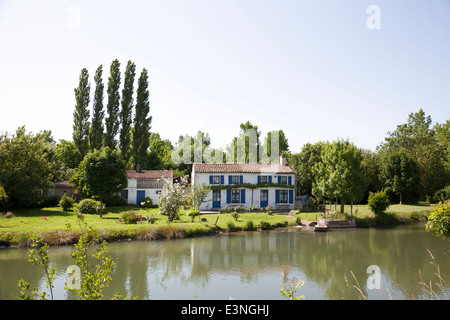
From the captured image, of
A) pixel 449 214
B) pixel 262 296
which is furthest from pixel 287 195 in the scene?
pixel 449 214

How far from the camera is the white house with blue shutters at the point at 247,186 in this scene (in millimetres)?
34781

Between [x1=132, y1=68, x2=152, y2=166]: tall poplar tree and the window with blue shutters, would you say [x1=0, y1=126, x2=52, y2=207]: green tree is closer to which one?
[x1=132, y1=68, x2=152, y2=166]: tall poplar tree

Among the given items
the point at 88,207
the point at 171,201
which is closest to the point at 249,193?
the point at 171,201

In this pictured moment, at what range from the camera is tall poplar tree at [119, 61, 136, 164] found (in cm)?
4288

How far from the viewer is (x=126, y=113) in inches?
1705

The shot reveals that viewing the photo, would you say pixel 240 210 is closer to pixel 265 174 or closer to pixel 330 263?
pixel 265 174

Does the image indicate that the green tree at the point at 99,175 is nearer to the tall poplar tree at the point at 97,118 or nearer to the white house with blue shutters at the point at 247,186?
the white house with blue shutters at the point at 247,186

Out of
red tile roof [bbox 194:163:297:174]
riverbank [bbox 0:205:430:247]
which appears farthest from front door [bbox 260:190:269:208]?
riverbank [bbox 0:205:430:247]

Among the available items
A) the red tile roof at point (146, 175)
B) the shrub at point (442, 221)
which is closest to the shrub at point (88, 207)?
the red tile roof at point (146, 175)

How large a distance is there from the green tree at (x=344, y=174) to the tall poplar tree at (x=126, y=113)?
84.0 ft

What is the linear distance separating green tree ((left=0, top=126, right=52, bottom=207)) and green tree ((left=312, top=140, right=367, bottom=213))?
28.2 m

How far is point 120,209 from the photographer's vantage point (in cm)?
3381
